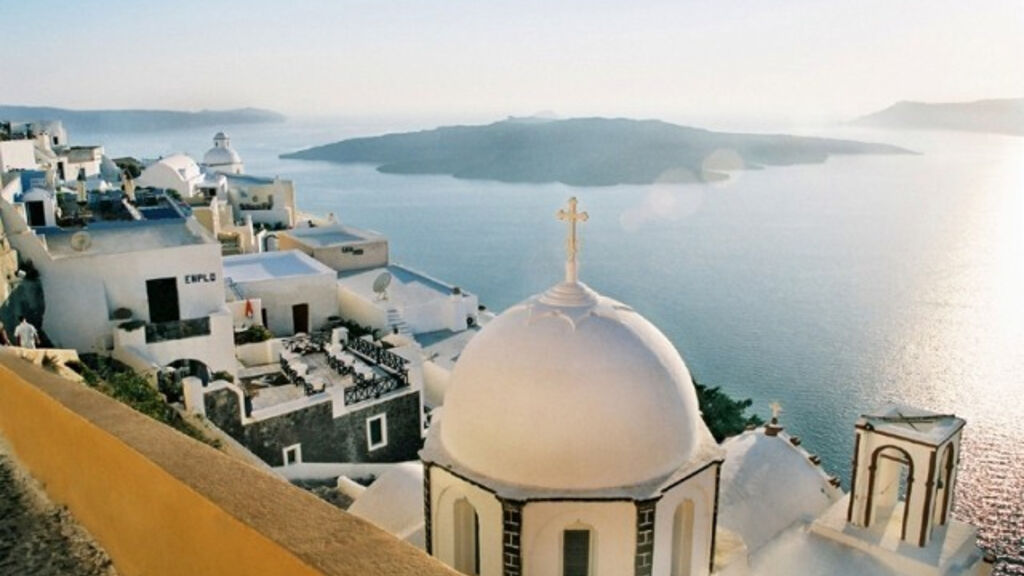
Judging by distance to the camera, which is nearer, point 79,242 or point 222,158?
point 79,242

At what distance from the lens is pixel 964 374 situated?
3850 cm

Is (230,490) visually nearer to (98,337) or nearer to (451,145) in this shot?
(98,337)

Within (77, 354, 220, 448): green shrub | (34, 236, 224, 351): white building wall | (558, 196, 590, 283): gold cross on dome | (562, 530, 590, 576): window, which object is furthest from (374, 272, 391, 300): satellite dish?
(562, 530, 590, 576): window

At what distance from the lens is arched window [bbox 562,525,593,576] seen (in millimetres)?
8297

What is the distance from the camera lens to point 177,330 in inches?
730

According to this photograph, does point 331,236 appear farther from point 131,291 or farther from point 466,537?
point 466,537

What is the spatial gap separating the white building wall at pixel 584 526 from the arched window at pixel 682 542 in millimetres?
866

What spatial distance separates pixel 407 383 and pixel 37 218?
387 inches

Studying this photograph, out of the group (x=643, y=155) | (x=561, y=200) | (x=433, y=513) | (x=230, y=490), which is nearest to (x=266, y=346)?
(x=433, y=513)

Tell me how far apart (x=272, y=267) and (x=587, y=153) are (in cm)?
10988

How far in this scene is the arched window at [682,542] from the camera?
29.3 feet

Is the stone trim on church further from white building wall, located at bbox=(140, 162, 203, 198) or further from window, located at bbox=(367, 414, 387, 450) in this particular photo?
white building wall, located at bbox=(140, 162, 203, 198)

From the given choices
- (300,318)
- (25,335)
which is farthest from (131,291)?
(300,318)

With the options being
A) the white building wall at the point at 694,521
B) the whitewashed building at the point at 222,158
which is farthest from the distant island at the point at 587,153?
the white building wall at the point at 694,521
